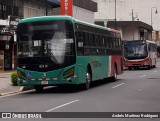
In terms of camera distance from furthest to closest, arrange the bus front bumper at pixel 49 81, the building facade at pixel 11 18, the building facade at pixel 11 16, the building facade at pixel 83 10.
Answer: the building facade at pixel 83 10, the building facade at pixel 11 18, the building facade at pixel 11 16, the bus front bumper at pixel 49 81

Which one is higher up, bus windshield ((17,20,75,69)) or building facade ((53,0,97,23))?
building facade ((53,0,97,23))

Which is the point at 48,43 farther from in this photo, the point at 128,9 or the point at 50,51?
the point at 128,9

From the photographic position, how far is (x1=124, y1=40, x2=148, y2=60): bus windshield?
4638cm

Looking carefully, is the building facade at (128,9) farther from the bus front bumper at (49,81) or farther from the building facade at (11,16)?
the bus front bumper at (49,81)

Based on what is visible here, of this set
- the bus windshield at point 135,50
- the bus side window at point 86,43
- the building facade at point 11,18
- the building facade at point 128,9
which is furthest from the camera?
the building facade at point 128,9

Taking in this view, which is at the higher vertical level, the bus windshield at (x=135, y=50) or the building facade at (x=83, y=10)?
the building facade at (x=83, y=10)

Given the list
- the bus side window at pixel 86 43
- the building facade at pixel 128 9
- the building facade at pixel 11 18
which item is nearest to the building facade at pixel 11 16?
the building facade at pixel 11 18

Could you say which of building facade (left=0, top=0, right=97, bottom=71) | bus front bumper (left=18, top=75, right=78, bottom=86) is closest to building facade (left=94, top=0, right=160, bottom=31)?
building facade (left=0, top=0, right=97, bottom=71)

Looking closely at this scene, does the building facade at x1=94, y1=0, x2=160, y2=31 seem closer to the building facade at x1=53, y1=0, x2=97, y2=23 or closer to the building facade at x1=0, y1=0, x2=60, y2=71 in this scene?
the building facade at x1=53, y1=0, x2=97, y2=23

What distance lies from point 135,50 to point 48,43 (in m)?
28.7

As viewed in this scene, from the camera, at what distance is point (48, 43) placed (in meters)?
18.6

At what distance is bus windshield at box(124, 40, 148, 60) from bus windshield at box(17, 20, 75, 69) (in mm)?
28539

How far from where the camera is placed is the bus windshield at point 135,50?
1826 inches

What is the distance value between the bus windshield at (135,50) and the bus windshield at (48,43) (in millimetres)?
28539
